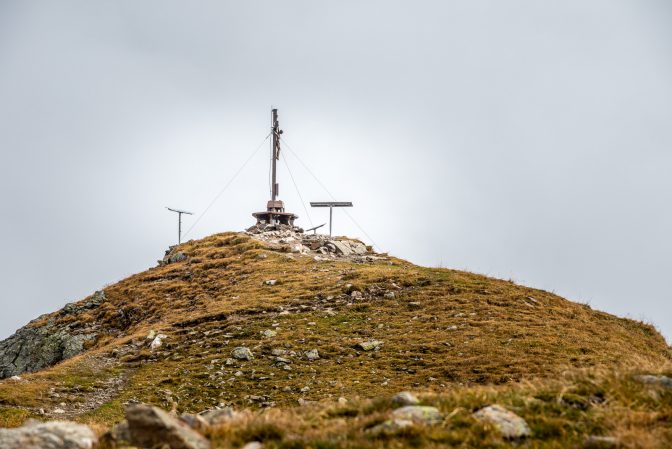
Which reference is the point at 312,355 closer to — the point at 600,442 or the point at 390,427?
the point at 390,427

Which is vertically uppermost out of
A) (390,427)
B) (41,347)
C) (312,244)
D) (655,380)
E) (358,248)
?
(312,244)

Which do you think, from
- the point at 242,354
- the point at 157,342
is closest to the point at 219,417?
the point at 242,354

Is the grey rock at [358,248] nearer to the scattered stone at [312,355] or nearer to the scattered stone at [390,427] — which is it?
the scattered stone at [312,355]

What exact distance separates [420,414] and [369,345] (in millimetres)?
17657

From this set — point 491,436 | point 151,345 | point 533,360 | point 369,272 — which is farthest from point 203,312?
point 491,436

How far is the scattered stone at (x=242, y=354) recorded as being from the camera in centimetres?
2586

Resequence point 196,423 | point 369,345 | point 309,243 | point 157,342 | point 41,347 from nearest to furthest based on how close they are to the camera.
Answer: point 196,423, point 369,345, point 157,342, point 41,347, point 309,243

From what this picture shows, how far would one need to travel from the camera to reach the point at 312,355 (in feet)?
83.0

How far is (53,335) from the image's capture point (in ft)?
130

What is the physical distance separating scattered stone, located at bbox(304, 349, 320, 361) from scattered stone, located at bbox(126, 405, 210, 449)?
17125mm

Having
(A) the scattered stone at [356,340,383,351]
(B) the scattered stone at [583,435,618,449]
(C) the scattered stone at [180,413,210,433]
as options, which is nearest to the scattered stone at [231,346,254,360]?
(A) the scattered stone at [356,340,383,351]

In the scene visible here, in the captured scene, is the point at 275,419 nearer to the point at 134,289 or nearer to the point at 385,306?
the point at 385,306

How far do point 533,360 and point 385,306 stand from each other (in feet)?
33.2

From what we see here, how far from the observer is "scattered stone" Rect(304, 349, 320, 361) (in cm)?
2520
